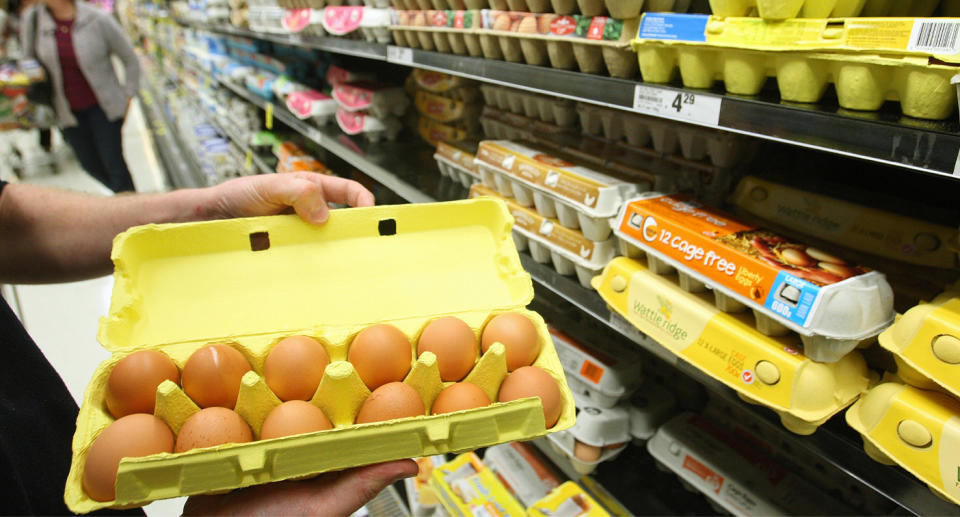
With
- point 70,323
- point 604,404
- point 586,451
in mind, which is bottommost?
point 70,323

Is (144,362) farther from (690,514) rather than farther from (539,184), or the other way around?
(690,514)

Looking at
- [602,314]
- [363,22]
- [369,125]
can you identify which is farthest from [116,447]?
[369,125]

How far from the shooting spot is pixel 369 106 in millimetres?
2508

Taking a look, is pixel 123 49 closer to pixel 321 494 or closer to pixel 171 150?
pixel 171 150

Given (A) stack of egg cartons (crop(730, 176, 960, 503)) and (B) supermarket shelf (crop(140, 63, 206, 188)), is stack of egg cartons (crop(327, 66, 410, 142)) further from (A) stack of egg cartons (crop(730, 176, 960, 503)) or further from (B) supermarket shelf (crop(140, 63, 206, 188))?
(B) supermarket shelf (crop(140, 63, 206, 188))

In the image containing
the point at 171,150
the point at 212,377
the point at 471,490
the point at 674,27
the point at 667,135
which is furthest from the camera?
the point at 171,150

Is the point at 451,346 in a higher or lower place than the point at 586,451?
higher

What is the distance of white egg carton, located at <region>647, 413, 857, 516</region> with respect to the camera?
1.29 m

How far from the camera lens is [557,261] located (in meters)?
1.46

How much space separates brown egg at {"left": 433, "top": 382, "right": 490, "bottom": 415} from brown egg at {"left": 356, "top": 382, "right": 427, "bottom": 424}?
0.03m

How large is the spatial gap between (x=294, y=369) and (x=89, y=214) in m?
0.74

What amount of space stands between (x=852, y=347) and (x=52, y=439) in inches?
51.9

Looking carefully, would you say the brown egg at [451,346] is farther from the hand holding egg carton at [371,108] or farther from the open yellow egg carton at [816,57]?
the hand holding egg carton at [371,108]

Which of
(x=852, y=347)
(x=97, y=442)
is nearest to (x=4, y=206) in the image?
(x=97, y=442)
